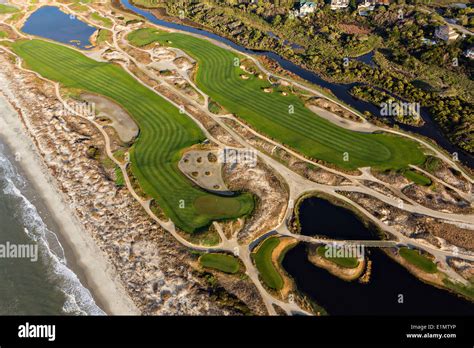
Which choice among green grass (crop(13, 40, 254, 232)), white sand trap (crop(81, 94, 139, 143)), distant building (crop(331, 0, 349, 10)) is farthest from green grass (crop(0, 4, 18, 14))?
distant building (crop(331, 0, 349, 10))

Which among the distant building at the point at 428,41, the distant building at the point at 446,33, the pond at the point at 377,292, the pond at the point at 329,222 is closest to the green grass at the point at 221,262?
the pond at the point at 377,292

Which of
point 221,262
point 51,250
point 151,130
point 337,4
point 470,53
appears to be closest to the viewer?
point 221,262

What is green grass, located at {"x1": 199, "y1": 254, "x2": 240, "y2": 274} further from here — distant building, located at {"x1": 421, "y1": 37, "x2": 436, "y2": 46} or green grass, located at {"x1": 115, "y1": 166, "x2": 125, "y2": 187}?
distant building, located at {"x1": 421, "y1": 37, "x2": 436, "y2": 46}

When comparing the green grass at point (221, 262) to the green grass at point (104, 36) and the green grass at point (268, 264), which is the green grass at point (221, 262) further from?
the green grass at point (104, 36)

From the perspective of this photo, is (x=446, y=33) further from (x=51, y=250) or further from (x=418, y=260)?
(x=51, y=250)

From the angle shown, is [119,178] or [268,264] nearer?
[268,264]

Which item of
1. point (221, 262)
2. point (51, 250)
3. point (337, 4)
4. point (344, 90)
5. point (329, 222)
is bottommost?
point (51, 250)

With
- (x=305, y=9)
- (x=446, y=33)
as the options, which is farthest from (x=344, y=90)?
(x=305, y=9)
